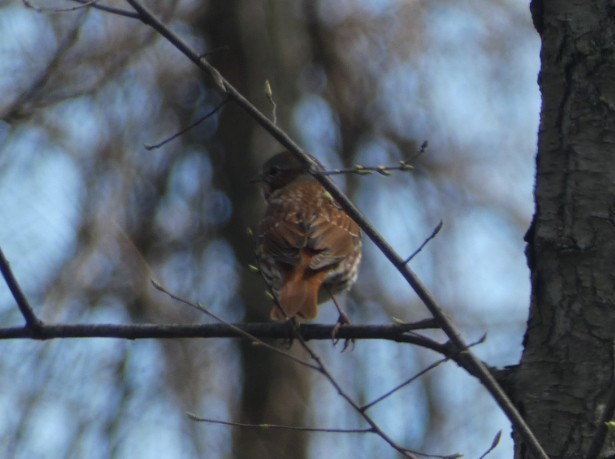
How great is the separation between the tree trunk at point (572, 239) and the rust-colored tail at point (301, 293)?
1.64 metres

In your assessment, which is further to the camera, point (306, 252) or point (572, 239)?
point (306, 252)

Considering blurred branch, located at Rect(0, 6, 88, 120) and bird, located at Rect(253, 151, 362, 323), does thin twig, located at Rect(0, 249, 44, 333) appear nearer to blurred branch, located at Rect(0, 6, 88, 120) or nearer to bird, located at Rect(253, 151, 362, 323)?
bird, located at Rect(253, 151, 362, 323)

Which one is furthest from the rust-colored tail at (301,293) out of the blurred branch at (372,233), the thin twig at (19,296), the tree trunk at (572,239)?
the blurred branch at (372,233)

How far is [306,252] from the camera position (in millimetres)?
5145

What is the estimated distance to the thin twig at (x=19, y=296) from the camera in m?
2.85

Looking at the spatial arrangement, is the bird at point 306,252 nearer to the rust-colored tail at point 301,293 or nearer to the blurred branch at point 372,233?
the rust-colored tail at point 301,293

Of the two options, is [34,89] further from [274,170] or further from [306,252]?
→ [306,252]

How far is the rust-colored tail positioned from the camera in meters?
4.65

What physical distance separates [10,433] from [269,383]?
8.29 feet

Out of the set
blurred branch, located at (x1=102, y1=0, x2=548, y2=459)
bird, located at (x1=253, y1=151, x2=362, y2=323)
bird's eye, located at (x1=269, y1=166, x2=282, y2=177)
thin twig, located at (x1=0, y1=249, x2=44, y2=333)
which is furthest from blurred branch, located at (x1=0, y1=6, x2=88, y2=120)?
blurred branch, located at (x1=102, y1=0, x2=548, y2=459)

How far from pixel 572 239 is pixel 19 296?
143 centimetres

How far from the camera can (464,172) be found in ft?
28.2

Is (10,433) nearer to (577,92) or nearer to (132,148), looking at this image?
(132,148)

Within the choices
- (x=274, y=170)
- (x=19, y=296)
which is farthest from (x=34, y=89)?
(x=19, y=296)
